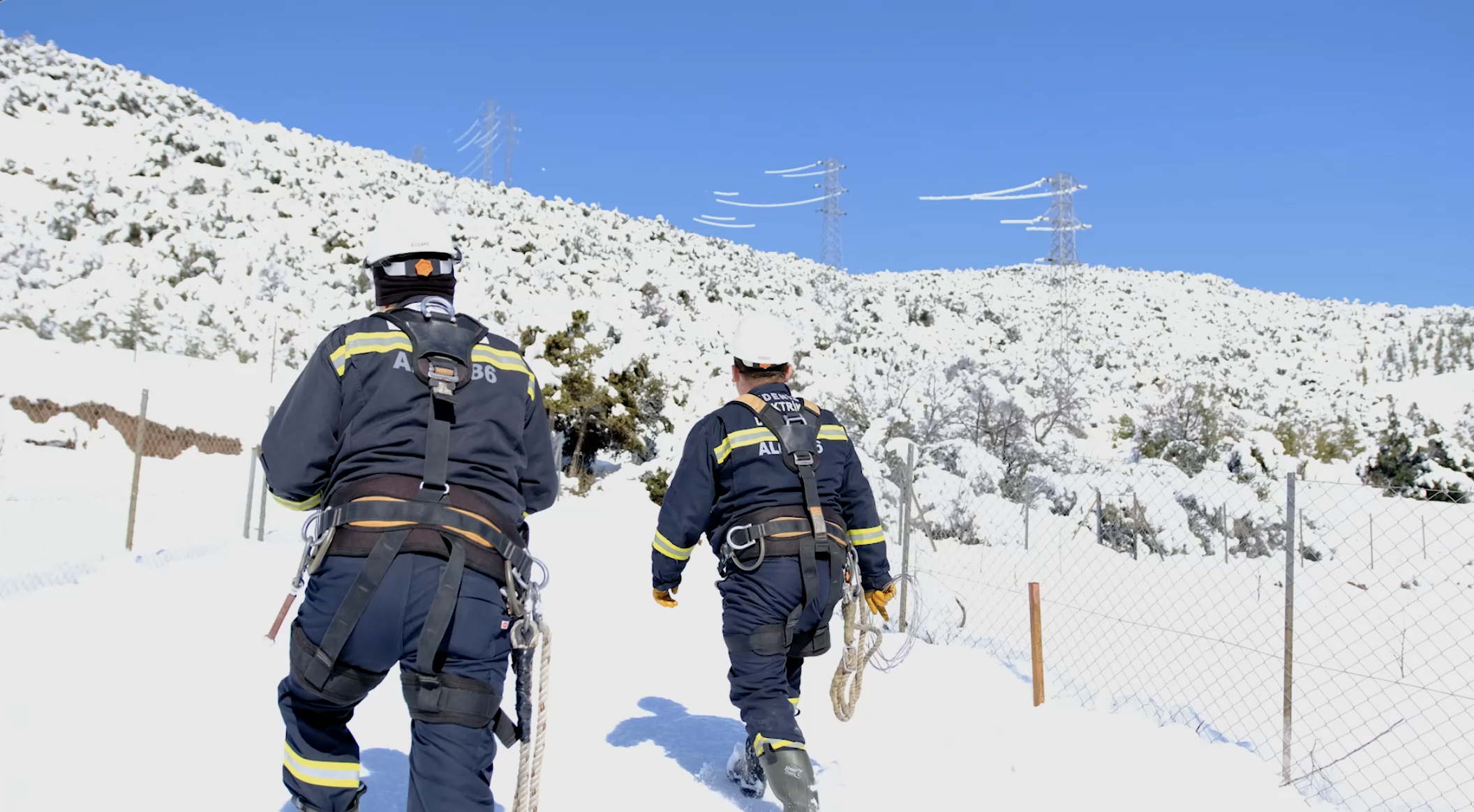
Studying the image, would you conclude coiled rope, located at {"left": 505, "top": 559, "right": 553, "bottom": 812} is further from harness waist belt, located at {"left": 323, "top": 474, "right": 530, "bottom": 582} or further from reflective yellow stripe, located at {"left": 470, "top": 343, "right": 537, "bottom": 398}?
reflective yellow stripe, located at {"left": 470, "top": 343, "right": 537, "bottom": 398}

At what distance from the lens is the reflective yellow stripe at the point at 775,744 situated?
3.64 meters

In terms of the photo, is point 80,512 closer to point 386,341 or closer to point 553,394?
point 386,341

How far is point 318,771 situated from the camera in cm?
258

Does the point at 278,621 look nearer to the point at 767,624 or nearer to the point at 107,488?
the point at 767,624

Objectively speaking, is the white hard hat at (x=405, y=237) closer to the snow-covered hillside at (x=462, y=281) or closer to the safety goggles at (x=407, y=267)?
the safety goggles at (x=407, y=267)

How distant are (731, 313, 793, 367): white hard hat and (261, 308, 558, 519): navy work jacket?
5.33ft

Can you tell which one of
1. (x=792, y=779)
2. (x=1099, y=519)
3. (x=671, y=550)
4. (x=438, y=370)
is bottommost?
(x=792, y=779)

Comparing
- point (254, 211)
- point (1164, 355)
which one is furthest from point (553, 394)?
point (1164, 355)

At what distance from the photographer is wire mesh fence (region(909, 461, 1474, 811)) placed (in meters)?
6.77

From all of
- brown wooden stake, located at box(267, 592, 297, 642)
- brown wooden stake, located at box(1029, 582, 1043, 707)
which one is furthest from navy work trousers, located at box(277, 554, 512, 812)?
brown wooden stake, located at box(1029, 582, 1043, 707)

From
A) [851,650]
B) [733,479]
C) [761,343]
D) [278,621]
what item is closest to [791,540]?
[733,479]

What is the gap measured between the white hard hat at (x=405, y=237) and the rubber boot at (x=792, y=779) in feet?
7.07

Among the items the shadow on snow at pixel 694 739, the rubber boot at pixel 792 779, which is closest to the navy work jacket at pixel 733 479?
the rubber boot at pixel 792 779

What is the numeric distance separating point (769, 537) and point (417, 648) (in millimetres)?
1665
